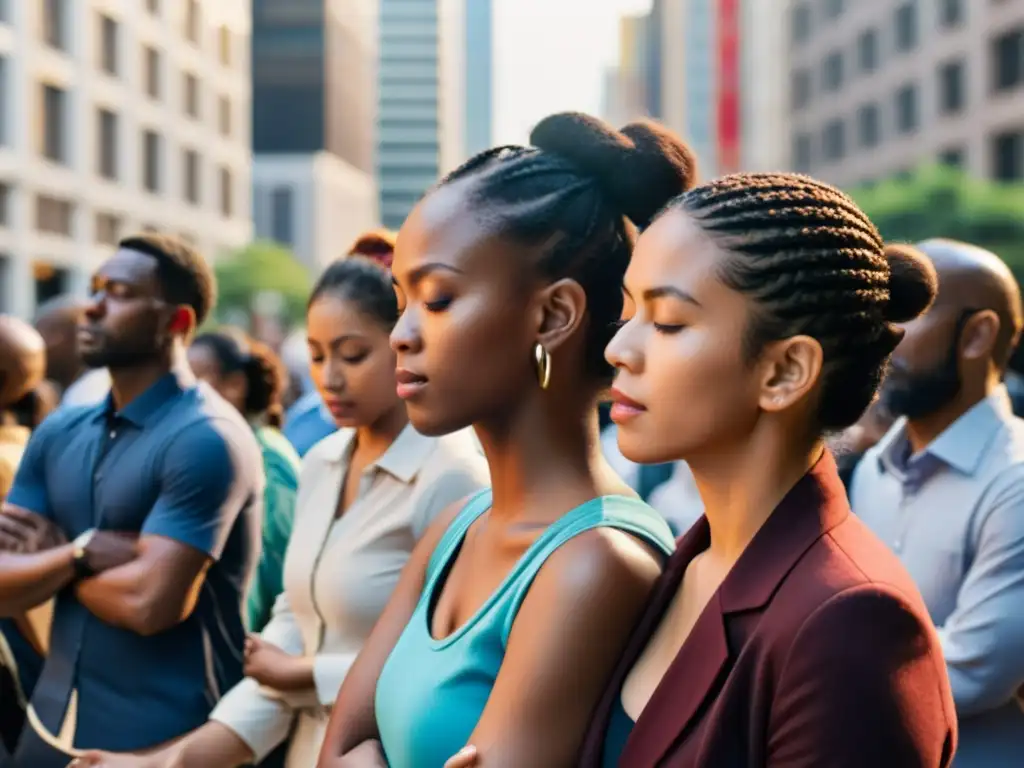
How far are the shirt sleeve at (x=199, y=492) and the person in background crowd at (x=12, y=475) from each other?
0.99 metres

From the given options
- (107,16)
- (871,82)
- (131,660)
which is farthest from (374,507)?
(871,82)

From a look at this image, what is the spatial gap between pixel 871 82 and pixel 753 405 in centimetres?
5505

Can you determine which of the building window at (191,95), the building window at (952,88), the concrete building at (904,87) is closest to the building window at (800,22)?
the concrete building at (904,87)

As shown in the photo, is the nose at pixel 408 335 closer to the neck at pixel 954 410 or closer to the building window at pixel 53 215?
the neck at pixel 954 410

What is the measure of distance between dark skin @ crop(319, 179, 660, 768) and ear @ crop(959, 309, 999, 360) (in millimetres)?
1801

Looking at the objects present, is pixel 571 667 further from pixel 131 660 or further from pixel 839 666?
pixel 131 660

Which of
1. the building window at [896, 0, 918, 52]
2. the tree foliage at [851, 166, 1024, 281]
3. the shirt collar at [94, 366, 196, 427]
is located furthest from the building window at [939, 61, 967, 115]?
the shirt collar at [94, 366, 196, 427]

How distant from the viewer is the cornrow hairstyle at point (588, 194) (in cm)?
228

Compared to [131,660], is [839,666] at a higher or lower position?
higher

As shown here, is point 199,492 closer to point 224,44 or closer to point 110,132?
point 110,132

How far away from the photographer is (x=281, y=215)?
91375mm

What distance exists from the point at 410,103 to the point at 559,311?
18942 cm

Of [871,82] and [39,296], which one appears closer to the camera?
[39,296]

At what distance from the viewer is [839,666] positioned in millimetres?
1665
